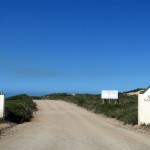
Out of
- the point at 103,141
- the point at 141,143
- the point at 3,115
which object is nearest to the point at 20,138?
the point at 103,141

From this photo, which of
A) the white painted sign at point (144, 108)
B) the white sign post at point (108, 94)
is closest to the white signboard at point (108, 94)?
the white sign post at point (108, 94)

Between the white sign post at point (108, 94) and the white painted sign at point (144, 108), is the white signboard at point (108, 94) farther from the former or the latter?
the white painted sign at point (144, 108)

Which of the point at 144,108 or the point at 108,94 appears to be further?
the point at 108,94

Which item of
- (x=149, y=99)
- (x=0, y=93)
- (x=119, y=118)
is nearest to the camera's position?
(x=149, y=99)

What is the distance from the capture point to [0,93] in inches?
1170

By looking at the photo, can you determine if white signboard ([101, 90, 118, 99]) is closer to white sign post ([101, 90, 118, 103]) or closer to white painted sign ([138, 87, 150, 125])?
white sign post ([101, 90, 118, 103])

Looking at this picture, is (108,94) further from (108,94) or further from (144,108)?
(144,108)

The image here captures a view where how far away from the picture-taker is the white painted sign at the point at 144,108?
87.2 ft

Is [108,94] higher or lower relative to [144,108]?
higher

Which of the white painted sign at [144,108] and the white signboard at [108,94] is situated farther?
the white signboard at [108,94]

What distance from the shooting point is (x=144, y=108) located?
87.5ft

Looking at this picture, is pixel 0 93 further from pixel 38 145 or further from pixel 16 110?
pixel 38 145

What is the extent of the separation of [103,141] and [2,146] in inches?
171

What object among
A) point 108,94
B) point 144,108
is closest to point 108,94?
point 108,94
